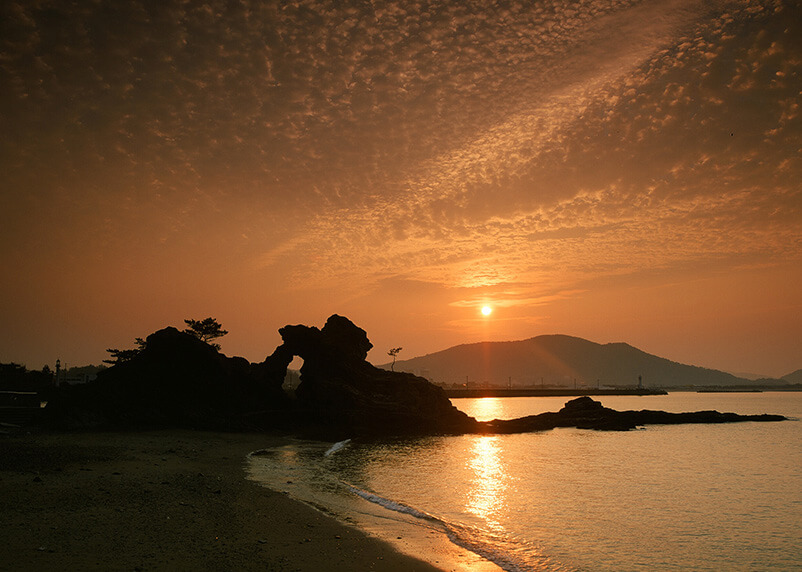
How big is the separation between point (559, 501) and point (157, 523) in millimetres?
17193

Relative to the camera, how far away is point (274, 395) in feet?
178

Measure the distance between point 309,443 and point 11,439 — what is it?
2074 centimetres

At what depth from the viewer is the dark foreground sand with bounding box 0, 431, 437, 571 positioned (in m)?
11.0

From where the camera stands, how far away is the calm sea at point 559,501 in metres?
15.1

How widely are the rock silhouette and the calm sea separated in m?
10.5

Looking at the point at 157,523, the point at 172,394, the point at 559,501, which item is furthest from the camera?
the point at 172,394

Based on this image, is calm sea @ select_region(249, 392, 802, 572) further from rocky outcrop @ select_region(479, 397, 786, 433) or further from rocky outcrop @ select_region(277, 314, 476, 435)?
rocky outcrop @ select_region(479, 397, 786, 433)

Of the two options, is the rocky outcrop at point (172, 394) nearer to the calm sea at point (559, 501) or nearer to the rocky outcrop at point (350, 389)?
the rocky outcrop at point (350, 389)

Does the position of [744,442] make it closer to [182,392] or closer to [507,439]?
[507,439]

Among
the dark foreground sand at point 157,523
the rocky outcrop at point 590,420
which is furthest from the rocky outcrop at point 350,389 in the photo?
the dark foreground sand at point 157,523

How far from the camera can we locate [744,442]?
54562mm

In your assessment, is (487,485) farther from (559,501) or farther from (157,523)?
(157,523)

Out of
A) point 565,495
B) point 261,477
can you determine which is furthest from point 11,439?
point 565,495

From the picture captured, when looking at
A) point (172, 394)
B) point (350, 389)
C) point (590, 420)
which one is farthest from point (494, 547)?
point (590, 420)
